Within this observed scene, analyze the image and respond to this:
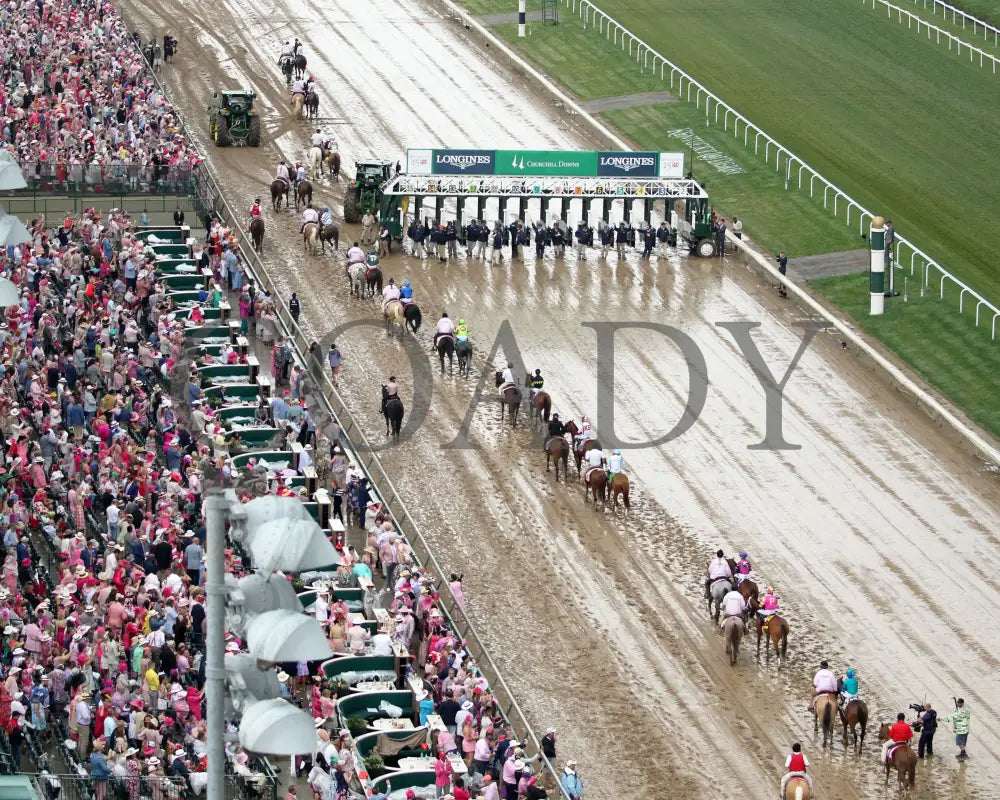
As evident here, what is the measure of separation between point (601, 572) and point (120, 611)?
1032 centimetres

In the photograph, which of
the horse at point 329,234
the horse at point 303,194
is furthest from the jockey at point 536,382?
the horse at point 303,194

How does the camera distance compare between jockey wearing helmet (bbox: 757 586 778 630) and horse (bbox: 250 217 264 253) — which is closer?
jockey wearing helmet (bbox: 757 586 778 630)

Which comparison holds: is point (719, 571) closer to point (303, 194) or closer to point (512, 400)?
point (512, 400)

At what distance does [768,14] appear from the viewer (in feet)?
242

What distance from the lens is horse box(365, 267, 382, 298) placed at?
4834 centimetres

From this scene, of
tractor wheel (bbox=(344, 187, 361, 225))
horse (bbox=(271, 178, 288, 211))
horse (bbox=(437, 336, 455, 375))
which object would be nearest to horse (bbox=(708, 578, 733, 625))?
horse (bbox=(437, 336, 455, 375))

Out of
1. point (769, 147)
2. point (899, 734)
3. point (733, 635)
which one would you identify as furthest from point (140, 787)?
point (769, 147)

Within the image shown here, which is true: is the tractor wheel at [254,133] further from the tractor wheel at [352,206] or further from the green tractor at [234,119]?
the tractor wheel at [352,206]

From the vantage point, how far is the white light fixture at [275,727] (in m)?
11.7

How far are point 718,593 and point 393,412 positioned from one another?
30.6 ft

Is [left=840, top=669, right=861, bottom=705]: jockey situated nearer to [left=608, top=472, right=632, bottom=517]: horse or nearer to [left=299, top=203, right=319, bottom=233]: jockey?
[left=608, top=472, right=632, bottom=517]: horse

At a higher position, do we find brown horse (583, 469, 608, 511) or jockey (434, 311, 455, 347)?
jockey (434, 311, 455, 347)

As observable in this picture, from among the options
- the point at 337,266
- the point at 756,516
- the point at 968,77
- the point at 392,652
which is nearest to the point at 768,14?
the point at 968,77

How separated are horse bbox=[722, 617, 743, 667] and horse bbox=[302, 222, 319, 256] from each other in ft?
70.8
